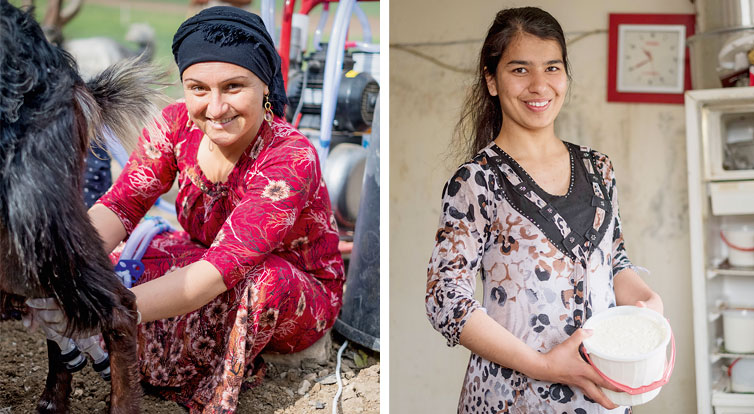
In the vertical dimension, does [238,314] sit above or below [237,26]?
below

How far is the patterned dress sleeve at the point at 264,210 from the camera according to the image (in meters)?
2.01

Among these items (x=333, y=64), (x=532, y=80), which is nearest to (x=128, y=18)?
(x=333, y=64)

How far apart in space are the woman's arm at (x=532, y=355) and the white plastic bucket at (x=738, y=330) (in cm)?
108

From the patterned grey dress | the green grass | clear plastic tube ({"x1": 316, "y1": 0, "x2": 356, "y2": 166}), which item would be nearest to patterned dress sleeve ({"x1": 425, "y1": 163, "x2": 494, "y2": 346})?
the patterned grey dress

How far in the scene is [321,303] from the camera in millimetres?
2438

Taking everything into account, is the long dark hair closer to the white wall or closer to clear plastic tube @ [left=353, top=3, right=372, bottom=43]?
the white wall

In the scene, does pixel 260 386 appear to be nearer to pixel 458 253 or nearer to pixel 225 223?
pixel 225 223

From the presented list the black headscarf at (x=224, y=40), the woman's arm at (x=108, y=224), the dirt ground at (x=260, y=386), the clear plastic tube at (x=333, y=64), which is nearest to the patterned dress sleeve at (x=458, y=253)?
the dirt ground at (x=260, y=386)

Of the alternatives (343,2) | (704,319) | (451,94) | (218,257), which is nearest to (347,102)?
(343,2)

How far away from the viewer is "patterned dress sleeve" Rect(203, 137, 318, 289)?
2010mm

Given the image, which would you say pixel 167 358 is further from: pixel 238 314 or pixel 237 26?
pixel 237 26

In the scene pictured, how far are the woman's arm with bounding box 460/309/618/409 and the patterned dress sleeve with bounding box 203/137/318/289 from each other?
2.10 ft

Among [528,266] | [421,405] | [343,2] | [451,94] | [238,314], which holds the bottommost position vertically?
[421,405]

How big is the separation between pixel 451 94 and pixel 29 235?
4.65 feet
